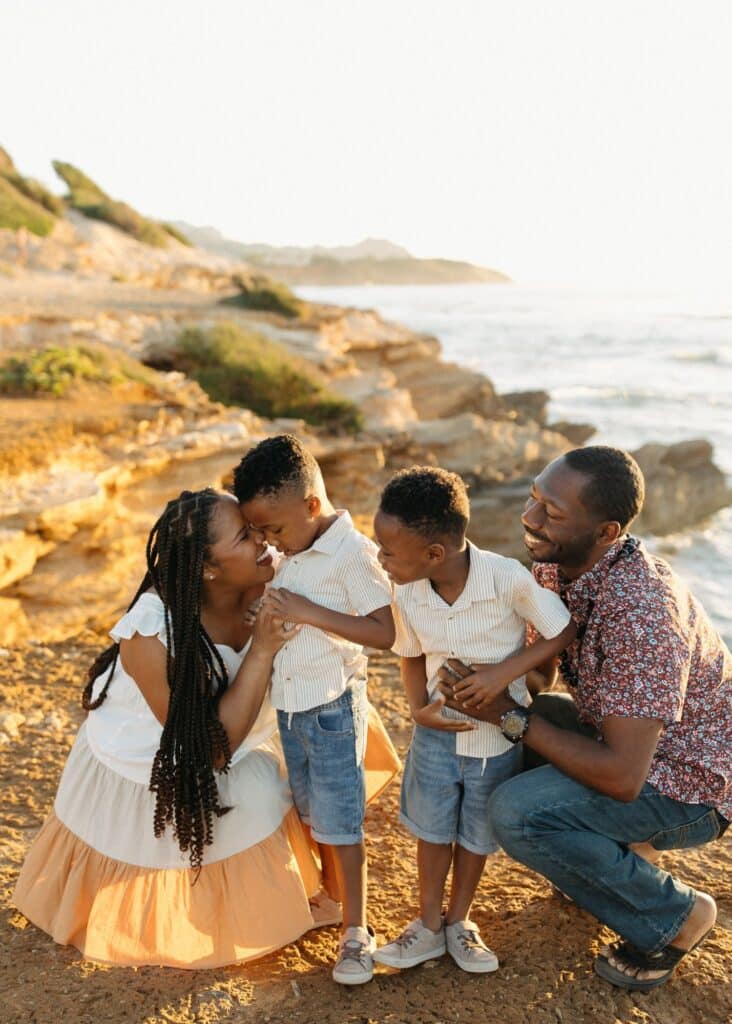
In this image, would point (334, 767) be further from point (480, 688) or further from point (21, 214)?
point (21, 214)

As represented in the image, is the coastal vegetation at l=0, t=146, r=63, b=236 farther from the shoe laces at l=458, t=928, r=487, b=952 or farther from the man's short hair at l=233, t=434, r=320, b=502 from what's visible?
the shoe laces at l=458, t=928, r=487, b=952

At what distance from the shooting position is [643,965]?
2807mm

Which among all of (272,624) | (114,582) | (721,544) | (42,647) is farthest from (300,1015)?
(721,544)

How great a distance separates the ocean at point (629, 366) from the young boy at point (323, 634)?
7.32 metres

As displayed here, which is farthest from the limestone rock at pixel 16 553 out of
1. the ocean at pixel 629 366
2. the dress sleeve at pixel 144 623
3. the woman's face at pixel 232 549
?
the ocean at pixel 629 366

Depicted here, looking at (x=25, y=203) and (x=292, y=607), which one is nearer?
(x=292, y=607)

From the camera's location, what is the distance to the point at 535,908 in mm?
3277

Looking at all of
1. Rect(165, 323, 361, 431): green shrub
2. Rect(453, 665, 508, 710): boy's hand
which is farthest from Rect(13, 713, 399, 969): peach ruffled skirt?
Rect(165, 323, 361, 431): green shrub

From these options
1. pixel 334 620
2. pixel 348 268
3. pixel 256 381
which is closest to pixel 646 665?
pixel 334 620

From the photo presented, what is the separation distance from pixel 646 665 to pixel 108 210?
3351 centimetres

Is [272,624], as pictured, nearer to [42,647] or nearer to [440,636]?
[440,636]

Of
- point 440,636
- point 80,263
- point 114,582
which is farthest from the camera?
point 80,263

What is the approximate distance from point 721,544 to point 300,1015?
11.7m

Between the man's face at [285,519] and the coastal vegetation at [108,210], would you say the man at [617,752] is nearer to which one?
the man's face at [285,519]
